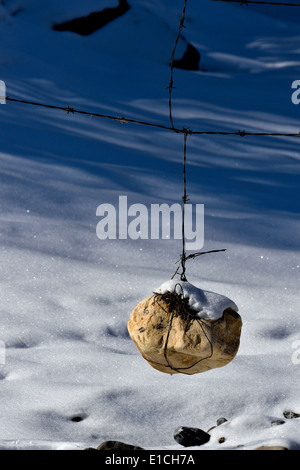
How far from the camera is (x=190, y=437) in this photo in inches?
130

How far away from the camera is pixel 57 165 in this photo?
826cm

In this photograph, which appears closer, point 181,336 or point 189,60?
point 181,336

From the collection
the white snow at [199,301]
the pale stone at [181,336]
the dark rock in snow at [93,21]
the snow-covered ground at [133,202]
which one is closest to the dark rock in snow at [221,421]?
the snow-covered ground at [133,202]

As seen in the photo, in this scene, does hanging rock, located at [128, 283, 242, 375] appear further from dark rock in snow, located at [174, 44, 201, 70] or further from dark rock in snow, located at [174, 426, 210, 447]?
dark rock in snow, located at [174, 44, 201, 70]

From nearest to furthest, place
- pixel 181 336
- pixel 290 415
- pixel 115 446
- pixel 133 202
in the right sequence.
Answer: pixel 181 336, pixel 115 446, pixel 290 415, pixel 133 202

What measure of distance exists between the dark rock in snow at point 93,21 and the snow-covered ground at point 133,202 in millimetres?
132

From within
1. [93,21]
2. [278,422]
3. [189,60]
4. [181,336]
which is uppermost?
[181,336]

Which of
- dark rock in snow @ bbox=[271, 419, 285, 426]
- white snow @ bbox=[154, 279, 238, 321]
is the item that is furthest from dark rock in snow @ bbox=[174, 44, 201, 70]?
white snow @ bbox=[154, 279, 238, 321]

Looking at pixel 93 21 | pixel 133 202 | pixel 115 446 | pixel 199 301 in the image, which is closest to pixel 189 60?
pixel 93 21

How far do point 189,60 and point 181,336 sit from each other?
469 inches

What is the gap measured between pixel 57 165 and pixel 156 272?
10.1ft

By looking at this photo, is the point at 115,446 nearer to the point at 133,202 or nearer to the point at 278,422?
the point at 278,422
